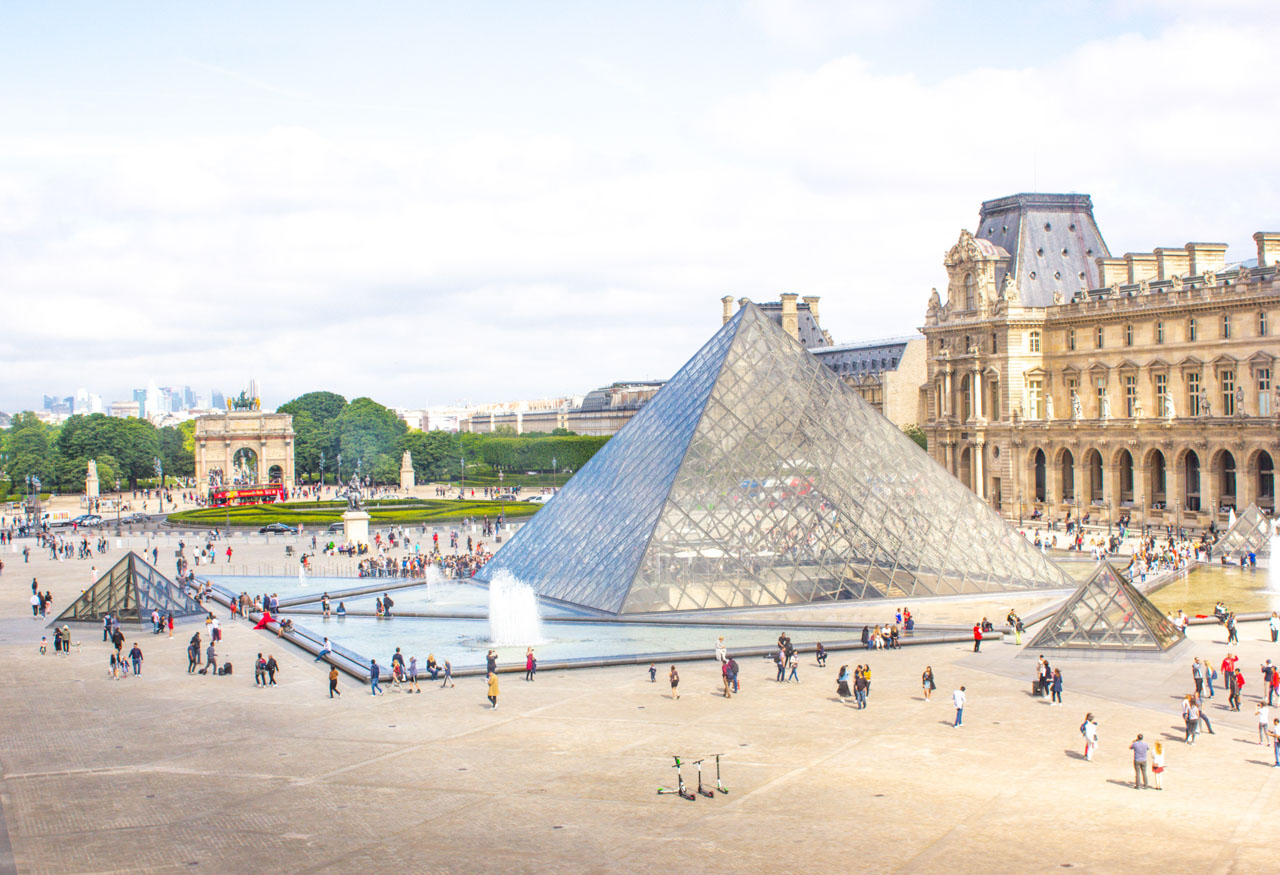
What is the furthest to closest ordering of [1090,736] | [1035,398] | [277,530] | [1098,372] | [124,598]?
[1035,398]
[277,530]
[1098,372]
[124,598]
[1090,736]

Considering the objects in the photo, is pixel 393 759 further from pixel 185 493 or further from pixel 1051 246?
pixel 185 493

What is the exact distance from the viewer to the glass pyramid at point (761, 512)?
108ft

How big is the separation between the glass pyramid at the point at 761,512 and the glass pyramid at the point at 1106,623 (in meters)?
7.15

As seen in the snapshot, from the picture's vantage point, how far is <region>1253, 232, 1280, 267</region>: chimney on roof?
5694 cm

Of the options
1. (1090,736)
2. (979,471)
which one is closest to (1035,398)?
(979,471)

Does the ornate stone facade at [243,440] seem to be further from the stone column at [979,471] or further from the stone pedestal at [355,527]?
the stone column at [979,471]

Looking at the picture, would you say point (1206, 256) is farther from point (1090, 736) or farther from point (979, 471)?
point (1090, 736)

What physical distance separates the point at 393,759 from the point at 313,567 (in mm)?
31724

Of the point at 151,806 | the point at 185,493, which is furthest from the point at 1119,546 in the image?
the point at 185,493

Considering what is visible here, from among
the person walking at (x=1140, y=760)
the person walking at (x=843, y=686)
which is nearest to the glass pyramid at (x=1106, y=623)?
the person walking at (x=843, y=686)

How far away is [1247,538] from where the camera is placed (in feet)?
150

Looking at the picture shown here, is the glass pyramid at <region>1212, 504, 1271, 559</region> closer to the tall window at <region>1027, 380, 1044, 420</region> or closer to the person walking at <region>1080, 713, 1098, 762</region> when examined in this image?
the tall window at <region>1027, 380, 1044, 420</region>

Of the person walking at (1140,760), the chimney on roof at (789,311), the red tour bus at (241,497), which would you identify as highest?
the chimney on roof at (789,311)

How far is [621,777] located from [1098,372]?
53.6 meters
